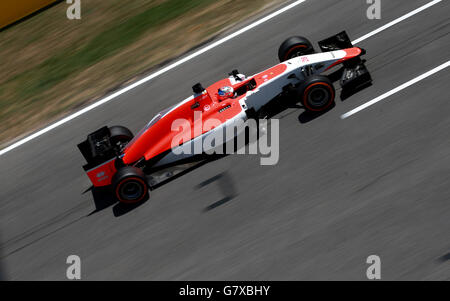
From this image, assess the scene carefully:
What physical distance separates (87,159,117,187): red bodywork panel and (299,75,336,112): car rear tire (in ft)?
10.5

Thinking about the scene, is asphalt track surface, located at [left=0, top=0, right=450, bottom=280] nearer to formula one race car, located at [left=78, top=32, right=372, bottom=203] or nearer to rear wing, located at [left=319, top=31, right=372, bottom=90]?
rear wing, located at [left=319, top=31, right=372, bottom=90]

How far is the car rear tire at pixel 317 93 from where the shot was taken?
7.69 metres

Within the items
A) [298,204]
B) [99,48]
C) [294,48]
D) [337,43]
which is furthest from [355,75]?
[99,48]

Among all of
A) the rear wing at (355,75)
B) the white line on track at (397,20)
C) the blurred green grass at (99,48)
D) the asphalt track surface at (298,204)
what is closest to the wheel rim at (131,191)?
the asphalt track surface at (298,204)

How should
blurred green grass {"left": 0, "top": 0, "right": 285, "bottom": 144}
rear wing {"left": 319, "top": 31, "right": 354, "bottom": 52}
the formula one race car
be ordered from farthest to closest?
blurred green grass {"left": 0, "top": 0, "right": 285, "bottom": 144}, rear wing {"left": 319, "top": 31, "right": 354, "bottom": 52}, the formula one race car

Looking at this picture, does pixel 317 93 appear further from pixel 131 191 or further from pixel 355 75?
pixel 131 191

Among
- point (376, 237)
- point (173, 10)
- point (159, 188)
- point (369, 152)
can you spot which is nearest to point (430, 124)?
point (369, 152)

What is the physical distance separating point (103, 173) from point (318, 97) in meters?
3.64

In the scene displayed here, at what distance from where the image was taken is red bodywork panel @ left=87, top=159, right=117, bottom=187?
7809 mm

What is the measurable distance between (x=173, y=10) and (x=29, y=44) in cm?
417

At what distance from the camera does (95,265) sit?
734 cm

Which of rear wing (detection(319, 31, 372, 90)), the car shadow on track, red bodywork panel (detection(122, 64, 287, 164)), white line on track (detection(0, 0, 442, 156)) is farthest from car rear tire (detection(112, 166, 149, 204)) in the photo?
rear wing (detection(319, 31, 372, 90))

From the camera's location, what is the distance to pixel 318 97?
26.0 feet

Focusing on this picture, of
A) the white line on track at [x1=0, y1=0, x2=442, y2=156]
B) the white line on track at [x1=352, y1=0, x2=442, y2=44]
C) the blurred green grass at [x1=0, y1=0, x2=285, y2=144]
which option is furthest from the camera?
the blurred green grass at [x1=0, y1=0, x2=285, y2=144]
